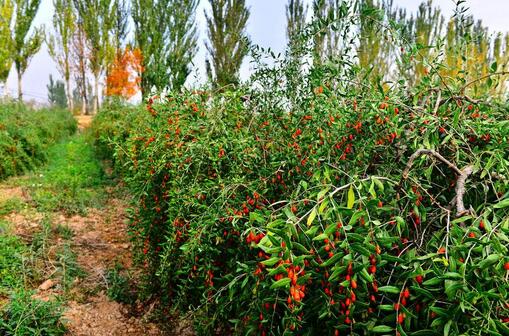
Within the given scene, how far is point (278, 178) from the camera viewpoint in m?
2.00

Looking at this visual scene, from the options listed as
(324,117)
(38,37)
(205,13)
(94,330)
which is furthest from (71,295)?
(38,37)

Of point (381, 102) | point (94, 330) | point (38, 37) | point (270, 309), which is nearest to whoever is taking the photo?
point (270, 309)

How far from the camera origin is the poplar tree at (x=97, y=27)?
1941cm

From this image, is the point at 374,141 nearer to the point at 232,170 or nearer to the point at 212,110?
the point at 232,170

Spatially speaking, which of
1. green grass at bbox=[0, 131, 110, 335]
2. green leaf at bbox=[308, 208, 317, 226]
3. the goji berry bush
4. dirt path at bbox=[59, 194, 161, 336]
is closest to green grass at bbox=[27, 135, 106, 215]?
green grass at bbox=[0, 131, 110, 335]

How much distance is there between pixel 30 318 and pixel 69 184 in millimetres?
3875

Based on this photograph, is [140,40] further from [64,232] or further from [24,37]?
[64,232]

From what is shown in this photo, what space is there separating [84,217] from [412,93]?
399 cm

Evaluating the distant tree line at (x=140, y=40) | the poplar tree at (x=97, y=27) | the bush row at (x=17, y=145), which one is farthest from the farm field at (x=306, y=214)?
the poplar tree at (x=97, y=27)

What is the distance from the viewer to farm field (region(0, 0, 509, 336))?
117 centimetres

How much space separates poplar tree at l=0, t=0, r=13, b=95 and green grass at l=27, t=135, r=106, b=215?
9.39 metres

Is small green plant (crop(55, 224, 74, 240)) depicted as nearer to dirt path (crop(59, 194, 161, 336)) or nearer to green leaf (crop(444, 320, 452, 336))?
dirt path (crop(59, 194, 161, 336))

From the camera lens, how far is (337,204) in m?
1.36

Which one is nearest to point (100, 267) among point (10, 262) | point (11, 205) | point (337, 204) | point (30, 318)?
point (10, 262)
